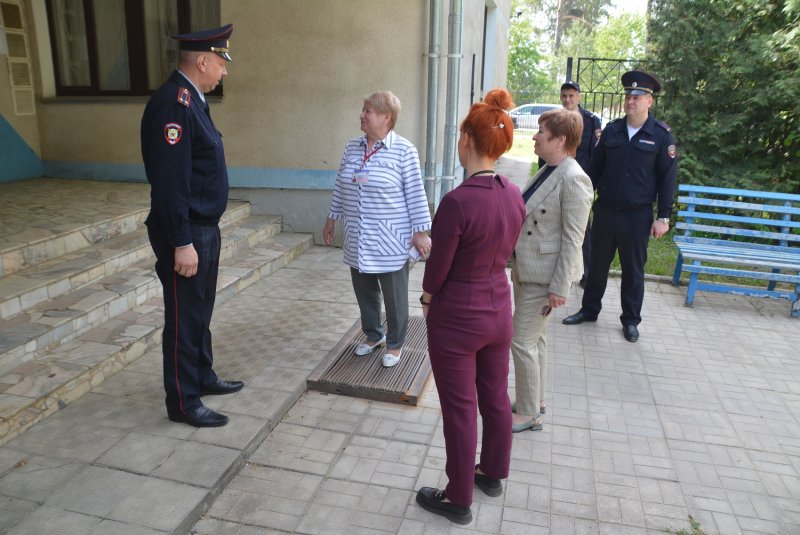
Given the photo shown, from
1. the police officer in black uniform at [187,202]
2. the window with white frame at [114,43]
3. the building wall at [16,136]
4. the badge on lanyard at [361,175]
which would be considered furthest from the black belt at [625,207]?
the building wall at [16,136]

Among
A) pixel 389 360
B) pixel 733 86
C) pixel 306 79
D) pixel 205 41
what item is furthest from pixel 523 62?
pixel 205 41

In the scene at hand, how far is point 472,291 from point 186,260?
4.60ft

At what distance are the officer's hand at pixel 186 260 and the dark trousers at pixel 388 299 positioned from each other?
3.88 feet

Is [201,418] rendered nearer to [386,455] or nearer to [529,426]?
[386,455]

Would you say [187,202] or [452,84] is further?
[452,84]

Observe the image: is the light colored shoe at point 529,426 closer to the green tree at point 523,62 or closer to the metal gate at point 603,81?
the metal gate at point 603,81

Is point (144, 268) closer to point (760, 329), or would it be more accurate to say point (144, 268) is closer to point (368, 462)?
point (368, 462)

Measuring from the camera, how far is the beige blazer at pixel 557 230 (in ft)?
10.1

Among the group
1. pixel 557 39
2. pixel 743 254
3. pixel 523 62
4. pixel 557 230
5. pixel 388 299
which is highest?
pixel 557 39

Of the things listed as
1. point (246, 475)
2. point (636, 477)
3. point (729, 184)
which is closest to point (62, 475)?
point (246, 475)

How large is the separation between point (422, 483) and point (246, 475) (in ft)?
2.86

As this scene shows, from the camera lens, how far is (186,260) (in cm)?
292

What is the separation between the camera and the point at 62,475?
281 cm

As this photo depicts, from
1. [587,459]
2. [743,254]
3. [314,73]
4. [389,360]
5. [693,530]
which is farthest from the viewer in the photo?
[314,73]
